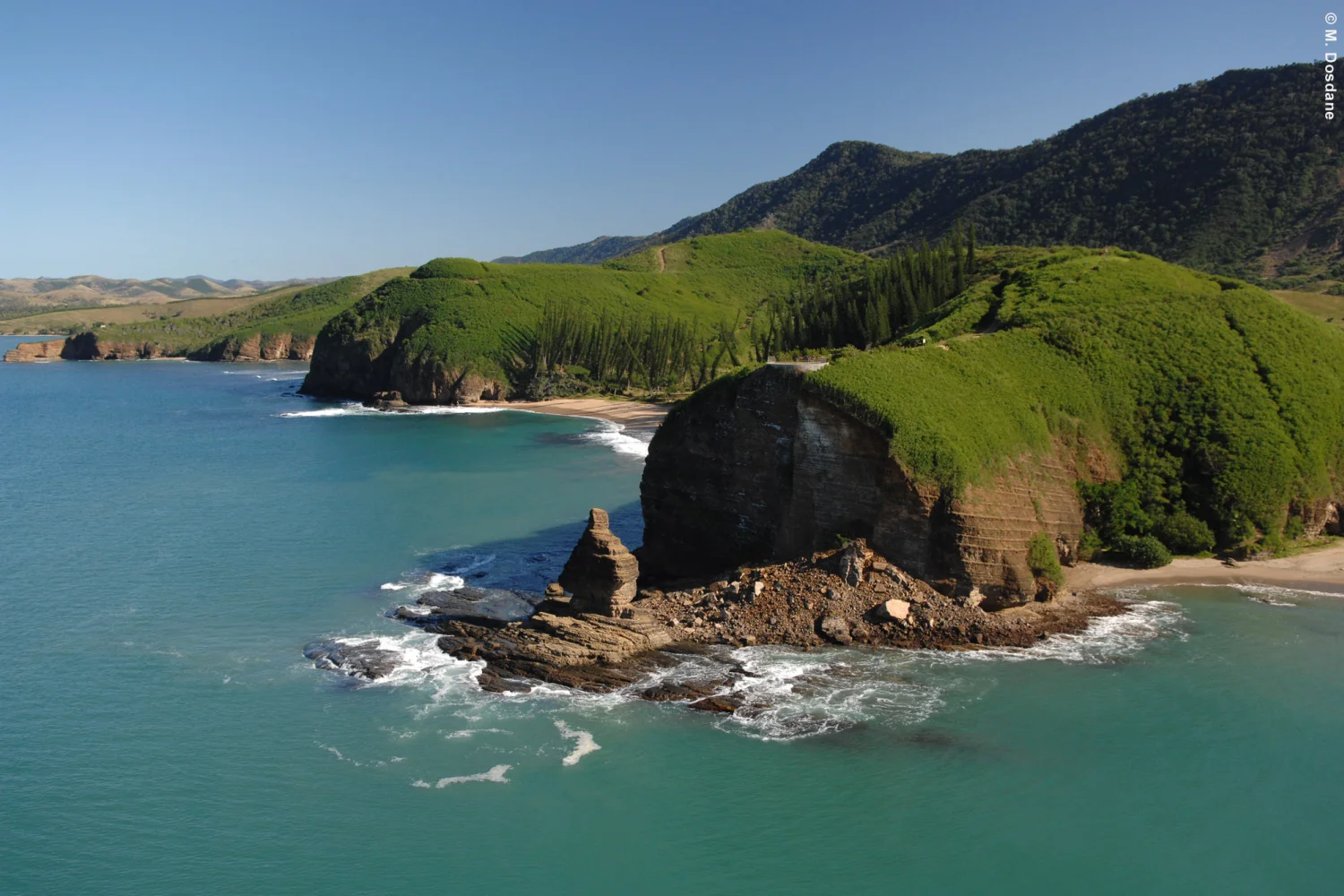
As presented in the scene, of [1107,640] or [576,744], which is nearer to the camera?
[576,744]

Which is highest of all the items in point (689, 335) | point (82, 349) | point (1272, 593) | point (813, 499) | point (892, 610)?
point (689, 335)

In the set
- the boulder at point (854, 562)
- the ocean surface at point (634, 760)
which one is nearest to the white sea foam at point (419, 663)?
the ocean surface at point (634, 760)

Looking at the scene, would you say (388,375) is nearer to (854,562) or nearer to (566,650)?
(566,650)

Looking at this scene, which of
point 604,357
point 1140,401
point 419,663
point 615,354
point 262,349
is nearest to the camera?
point 419,663

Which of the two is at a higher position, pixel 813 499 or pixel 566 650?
pixel 813 499

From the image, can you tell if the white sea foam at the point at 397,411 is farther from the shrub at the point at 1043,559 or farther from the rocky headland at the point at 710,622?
the shrub at the point at 1043,559

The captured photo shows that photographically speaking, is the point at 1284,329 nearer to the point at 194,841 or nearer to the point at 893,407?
the point at 893,407

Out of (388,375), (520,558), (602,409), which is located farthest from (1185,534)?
(388,375)

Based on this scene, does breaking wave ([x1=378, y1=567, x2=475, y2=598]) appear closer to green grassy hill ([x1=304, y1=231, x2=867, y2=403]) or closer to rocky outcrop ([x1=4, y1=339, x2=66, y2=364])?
green grassy hill ([x1=304, y1=231, x2=867, y2=403])
